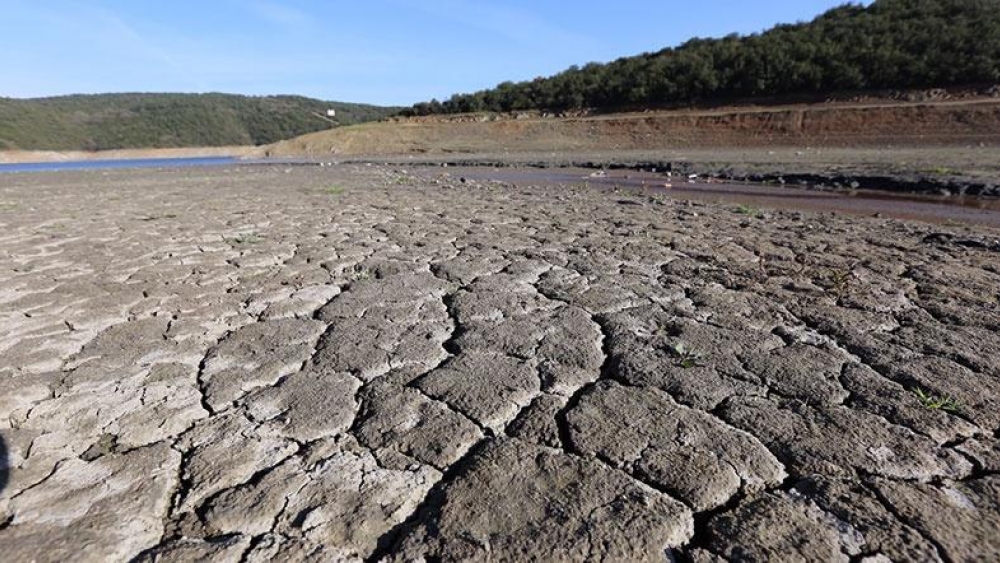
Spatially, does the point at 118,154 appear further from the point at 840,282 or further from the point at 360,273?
the point at 840,282

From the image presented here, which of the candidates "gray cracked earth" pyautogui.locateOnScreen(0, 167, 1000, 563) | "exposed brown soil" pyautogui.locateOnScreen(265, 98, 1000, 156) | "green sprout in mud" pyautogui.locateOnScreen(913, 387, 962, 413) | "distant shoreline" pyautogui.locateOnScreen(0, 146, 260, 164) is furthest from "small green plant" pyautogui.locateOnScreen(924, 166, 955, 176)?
"distant shoreline" pyautogui.locateOnScreen(0, 146, 260, 164)

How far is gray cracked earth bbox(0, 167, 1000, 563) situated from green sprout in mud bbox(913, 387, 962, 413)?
0.01 m

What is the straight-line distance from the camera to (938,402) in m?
1.93

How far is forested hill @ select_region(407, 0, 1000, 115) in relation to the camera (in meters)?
23.2

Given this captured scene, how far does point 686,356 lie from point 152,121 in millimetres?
84503

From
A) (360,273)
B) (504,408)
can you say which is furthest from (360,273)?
(504,408)

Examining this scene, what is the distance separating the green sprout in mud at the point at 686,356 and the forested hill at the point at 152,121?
2423 inches

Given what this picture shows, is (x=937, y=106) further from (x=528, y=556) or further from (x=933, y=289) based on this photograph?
(x=528, y=556)

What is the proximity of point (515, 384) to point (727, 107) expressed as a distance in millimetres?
29760

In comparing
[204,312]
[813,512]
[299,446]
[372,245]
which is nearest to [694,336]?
[813,512]

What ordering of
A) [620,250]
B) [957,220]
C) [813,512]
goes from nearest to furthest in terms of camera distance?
[813,512]
[620,250]
[957,220]

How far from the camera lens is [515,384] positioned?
85.3 inches

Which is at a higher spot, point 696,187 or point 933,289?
point 933,289

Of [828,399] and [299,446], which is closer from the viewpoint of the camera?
[299,446]
